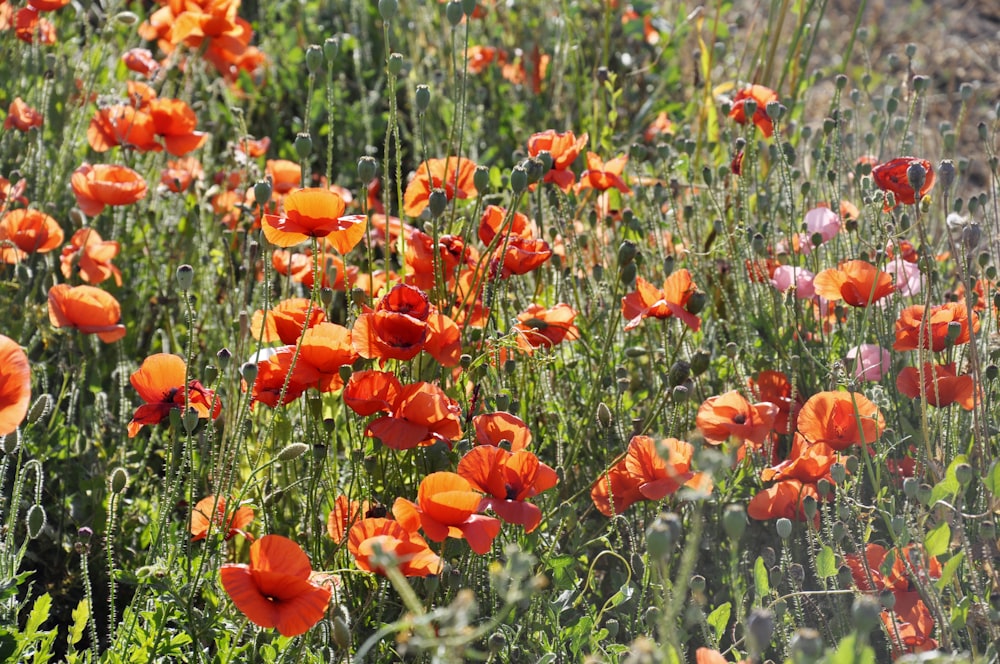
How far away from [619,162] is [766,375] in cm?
63

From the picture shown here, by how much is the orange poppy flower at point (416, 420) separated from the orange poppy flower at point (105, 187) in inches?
39.5

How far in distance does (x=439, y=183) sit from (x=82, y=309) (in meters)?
0.74

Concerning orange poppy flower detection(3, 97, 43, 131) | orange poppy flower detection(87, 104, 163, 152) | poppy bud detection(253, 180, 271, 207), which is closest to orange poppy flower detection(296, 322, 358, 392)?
poppy bud detection(253, 180, 271, 207)

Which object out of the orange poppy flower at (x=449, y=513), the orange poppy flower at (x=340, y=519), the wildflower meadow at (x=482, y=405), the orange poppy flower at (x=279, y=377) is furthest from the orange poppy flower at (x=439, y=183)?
the orange poppy flower at (x=449, y=513)

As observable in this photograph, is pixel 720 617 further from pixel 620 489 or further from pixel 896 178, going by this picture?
pixel 896 178

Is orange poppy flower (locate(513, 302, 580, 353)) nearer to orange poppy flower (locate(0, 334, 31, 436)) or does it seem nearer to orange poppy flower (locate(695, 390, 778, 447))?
orange poppy flower (locate(695, 390, 778, 447))

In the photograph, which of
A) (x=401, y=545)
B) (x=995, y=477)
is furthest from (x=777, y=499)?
(x=401, y=545)

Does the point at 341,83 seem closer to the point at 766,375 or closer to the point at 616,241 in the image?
the point at 616,241

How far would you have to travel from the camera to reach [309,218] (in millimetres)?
Answer: 1900

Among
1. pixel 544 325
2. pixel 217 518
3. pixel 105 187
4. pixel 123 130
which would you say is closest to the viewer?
pixel 217 518

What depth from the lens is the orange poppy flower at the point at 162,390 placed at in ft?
6.36

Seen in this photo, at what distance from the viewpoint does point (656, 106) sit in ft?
14.4

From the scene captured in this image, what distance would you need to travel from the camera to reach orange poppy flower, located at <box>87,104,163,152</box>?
2.81 m

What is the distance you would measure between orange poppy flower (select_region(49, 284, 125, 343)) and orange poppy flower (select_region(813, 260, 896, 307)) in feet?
4.48
